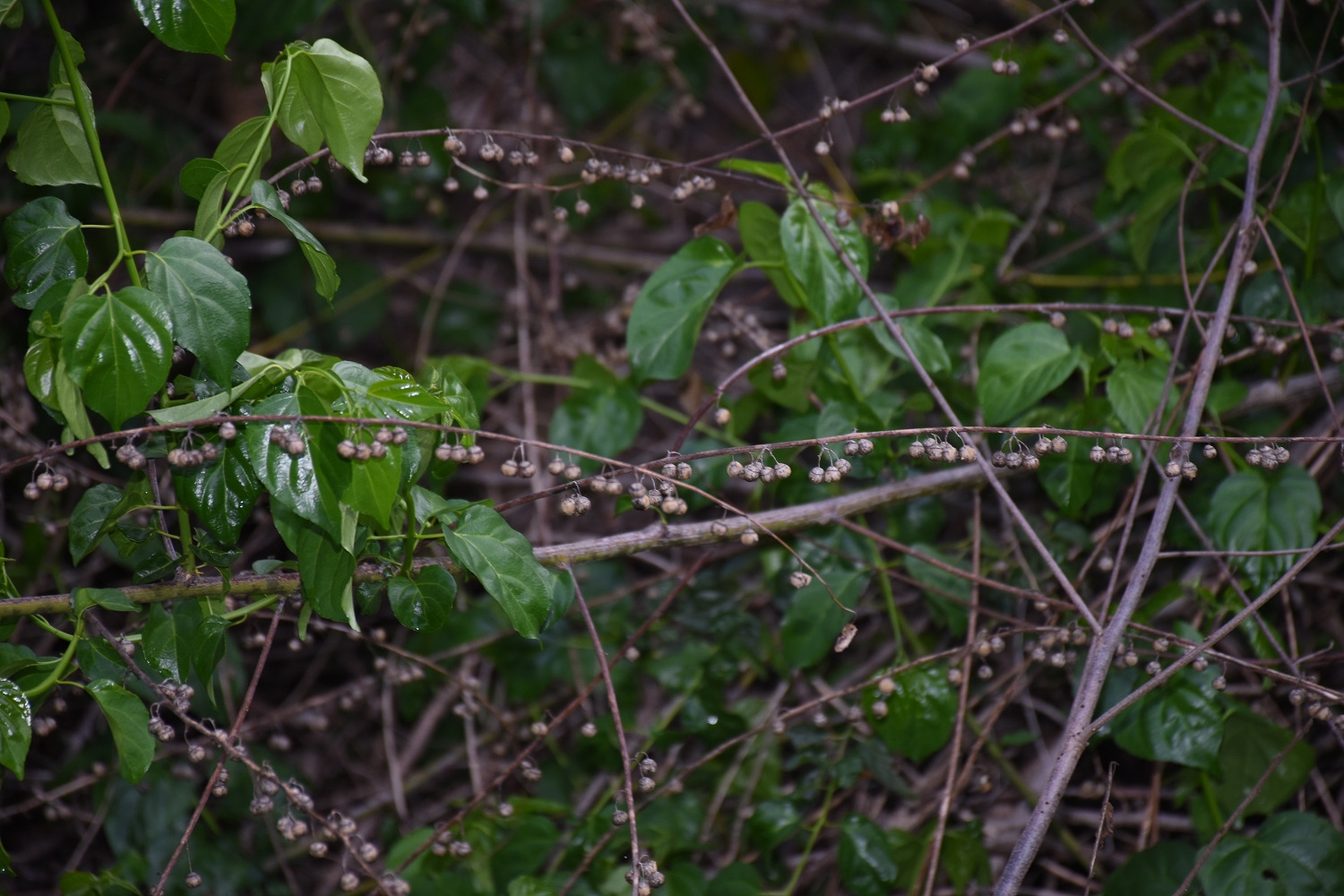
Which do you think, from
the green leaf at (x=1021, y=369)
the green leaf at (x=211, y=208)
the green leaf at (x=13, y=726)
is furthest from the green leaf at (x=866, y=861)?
the green leaf at (x=211, y=208)

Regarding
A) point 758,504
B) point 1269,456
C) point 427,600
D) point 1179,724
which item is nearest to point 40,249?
point 427,600

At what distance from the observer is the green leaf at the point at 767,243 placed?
1.50 metres

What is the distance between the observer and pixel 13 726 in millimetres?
1013

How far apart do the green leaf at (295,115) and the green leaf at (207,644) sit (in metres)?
0.57

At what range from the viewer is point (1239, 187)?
187 cm

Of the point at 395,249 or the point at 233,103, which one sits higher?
the point at 233,103

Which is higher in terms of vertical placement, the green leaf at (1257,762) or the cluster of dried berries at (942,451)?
the cluster of dried berries at (942,451)

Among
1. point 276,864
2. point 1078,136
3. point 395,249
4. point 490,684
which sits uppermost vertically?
point 1078,136

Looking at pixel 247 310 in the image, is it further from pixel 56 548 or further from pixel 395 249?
pixel 395 249

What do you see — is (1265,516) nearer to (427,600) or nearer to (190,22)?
(427,600)

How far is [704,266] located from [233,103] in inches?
72.0

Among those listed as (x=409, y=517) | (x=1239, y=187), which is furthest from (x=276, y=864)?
(x=1239, y=187)

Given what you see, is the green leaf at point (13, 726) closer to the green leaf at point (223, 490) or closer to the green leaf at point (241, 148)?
the green leaf at point (223, 490)

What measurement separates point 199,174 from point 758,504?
3.45 feet
